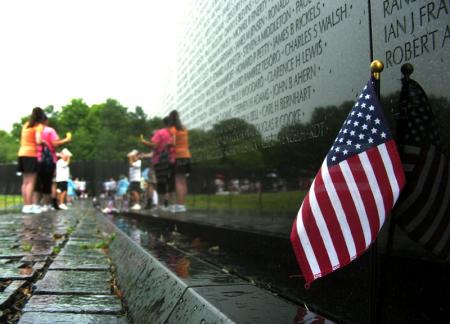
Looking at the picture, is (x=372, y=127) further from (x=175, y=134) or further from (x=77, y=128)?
(x=77, y=128)

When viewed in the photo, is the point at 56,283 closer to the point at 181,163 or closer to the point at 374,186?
the point at 374,186

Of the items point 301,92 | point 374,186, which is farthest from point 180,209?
point 374,186

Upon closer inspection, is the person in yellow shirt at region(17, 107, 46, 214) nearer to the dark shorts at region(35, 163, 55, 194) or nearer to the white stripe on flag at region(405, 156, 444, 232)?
the dark shorts at region(35, 163, 55, 194)

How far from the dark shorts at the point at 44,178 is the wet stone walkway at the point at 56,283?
501cm

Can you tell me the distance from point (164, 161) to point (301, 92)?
5.16m

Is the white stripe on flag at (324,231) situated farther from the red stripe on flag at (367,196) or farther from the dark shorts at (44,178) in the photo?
the dark shorts at (44,178)

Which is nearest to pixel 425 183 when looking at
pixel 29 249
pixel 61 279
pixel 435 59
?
pixel 435 59

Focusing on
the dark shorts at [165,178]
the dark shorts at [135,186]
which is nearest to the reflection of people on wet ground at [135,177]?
the dark shorts at [135,186]

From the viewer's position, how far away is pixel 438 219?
2.05 metres

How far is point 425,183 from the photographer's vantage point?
2.04 meters

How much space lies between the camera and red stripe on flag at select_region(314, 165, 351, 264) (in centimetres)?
196

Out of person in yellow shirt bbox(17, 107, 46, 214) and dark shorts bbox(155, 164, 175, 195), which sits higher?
person in yellow shirt bbox(17, 107, 46, 214)

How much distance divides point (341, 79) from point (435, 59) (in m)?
0.96

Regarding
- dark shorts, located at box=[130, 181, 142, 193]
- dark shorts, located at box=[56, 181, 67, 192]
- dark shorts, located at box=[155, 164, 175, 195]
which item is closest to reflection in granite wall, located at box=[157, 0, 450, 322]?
dark shorts, located at box=[155, 164, 175, 195]
